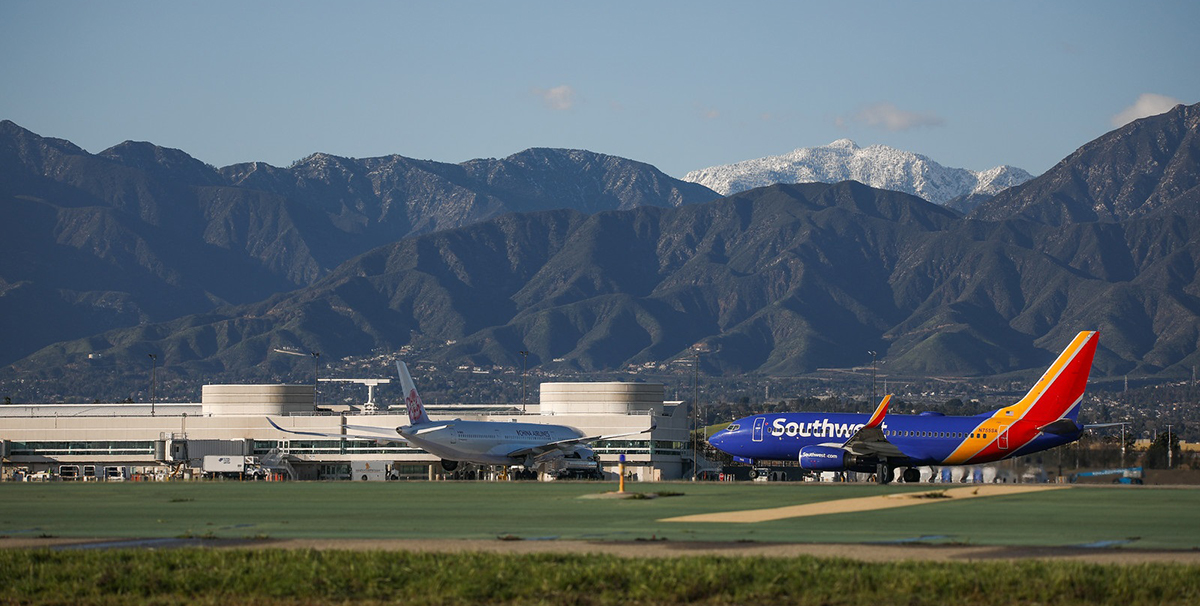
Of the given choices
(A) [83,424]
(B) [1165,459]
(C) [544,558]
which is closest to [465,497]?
(C) [544,558]

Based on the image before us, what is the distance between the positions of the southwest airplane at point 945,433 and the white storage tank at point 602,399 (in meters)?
67.0

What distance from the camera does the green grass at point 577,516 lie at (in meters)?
40.3

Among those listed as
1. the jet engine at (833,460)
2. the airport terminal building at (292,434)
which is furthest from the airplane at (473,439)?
the airport terminal building at (292,434)

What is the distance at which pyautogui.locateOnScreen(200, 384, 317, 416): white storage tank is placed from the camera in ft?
514

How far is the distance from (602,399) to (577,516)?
10890 cm

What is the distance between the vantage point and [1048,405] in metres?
84.0

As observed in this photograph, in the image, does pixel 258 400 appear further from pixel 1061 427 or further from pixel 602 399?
pixel 1061 427

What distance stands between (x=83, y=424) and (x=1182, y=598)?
471 feet

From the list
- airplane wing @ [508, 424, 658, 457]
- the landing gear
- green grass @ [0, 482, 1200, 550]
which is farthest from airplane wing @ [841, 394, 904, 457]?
airplane wing @ [508, 424, 658, 457]

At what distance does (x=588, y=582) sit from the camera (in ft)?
98.3

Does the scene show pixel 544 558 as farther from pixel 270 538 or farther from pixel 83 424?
pixel 83 424

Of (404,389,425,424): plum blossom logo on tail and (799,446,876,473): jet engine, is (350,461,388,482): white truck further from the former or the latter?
(799,446,876,473): jet engine

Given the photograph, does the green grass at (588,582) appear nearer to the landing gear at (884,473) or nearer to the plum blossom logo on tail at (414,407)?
the landing gear at (884,473)

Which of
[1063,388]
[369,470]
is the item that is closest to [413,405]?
[369,470]
